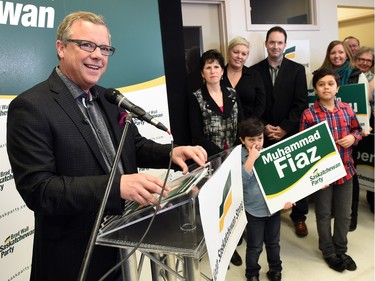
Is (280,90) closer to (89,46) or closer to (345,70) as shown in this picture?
(345,70)

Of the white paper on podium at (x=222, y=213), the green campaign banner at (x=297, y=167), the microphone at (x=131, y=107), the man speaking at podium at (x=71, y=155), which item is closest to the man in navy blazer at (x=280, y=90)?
the green campaign banner at (x=297, y=167)

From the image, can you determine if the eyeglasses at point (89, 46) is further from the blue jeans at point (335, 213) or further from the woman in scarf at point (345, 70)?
the woman in scarf at point (345, 70)

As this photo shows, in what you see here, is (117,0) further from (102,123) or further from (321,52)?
(321,52)

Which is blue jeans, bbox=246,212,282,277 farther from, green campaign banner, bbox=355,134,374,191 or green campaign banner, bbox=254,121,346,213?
green campaign banner, bbox=355,134,374,191

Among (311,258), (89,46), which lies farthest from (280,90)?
(89,46)

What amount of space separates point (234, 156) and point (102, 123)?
488 mm

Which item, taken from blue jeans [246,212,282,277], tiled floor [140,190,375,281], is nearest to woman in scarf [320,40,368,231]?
tiled floor [140,190,375,281]

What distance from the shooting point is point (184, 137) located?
2654 mm

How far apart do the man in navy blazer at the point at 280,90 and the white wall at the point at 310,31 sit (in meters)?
0.47

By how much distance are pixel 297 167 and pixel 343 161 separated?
0.54 meters

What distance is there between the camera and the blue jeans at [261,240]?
2145 millimetres

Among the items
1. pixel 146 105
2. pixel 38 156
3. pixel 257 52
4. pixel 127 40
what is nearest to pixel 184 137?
pixel 146 105

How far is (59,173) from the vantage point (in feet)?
3.43

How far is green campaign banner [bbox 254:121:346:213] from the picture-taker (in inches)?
77.5
